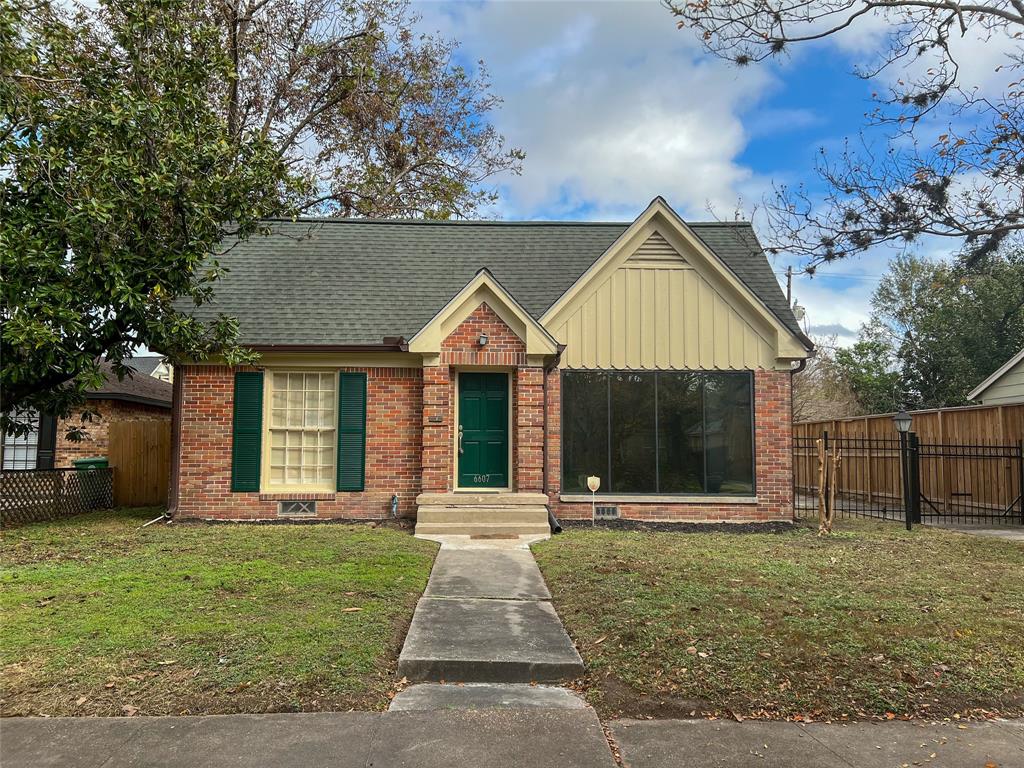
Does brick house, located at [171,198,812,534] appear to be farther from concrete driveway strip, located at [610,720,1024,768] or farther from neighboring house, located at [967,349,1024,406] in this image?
neighboring house, located at [967,349,1024,406]

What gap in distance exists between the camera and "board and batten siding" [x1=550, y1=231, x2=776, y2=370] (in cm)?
1170

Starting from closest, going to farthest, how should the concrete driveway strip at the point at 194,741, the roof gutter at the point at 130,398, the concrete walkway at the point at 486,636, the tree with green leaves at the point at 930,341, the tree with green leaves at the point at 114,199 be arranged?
the concrete driveway strip at the point at 194,741 < the concrete walkway at the point at 486,636 < the tree with green leaves at the point at 114,199 < the roof gutter at the point at 130,398 < the tree with green leaves at the point at 930,341

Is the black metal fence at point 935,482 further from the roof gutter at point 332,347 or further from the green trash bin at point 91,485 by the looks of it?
the green trash bin at point 91,485

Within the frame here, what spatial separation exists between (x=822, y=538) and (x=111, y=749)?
9.41 meters

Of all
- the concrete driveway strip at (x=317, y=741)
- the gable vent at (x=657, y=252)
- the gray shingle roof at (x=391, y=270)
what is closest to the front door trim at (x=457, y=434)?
the gray shingle roof at (x=391, y=270)

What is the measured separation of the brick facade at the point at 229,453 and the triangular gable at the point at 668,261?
2983 mm

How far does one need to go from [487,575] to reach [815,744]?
13.9 feet

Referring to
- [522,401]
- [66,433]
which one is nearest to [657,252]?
[522,401]

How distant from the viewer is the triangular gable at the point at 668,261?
11.5 meters

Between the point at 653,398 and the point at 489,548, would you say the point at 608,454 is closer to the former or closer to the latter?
the point at 653,398

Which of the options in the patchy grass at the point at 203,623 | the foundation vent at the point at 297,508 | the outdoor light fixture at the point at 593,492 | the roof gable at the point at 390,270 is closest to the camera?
the patchy grass at the point at 203,623

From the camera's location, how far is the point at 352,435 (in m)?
11.5

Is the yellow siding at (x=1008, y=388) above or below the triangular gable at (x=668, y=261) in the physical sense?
below

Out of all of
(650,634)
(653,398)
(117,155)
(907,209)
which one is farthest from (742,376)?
(117,155)
